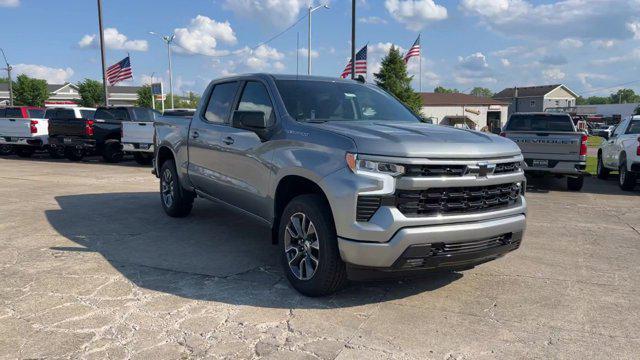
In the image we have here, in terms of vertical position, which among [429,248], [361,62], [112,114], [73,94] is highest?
[73,94]

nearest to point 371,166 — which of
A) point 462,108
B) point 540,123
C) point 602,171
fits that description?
point 540,123

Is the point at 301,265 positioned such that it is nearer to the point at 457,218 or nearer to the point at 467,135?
the point at 457,218

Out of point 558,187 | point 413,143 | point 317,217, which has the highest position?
point 413,143

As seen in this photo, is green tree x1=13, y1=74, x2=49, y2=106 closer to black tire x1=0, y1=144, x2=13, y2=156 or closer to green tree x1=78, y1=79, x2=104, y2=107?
green tree x1=78, y1=79, x2=104, y2=107

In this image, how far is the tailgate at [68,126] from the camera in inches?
658

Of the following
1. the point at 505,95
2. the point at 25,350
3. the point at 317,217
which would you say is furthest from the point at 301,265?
the point at 505,95

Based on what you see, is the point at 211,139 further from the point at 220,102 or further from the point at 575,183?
the point at 575,183

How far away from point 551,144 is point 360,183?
29.8ft

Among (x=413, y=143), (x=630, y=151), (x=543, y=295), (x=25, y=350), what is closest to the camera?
(x=25, y=350)

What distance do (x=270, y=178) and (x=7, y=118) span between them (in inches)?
680

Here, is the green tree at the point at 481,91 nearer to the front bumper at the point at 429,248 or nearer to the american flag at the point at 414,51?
the american flag at the point at 414,51

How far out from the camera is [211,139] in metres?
6.01

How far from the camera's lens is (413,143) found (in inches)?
152

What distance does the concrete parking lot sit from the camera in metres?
3.50
